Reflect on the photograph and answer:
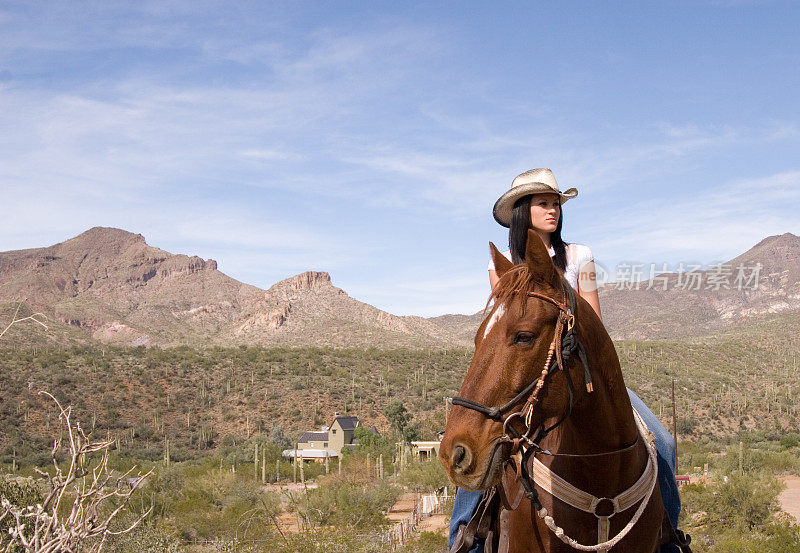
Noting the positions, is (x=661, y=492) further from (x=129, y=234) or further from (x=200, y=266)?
(x=129, y=234)

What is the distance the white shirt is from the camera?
3.75 meters

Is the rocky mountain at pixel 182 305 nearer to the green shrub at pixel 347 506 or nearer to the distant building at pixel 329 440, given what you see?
the distant building at pixel 329 440

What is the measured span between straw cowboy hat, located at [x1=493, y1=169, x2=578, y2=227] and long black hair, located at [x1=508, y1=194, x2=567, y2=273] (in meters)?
0.05

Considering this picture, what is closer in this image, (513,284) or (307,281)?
(513,284)

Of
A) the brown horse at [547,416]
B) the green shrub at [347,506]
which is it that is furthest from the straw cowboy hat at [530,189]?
the green shrub at [347,506]

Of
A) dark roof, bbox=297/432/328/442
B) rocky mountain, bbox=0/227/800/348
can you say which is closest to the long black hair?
dark roof, bbox=297/432/328/442

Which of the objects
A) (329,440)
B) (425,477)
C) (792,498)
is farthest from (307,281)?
(792,498)

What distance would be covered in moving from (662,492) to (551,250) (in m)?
1.39

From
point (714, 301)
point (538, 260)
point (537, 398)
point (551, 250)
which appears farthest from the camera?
point (714, 301)

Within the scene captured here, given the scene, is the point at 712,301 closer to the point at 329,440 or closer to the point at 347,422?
the point at 347,422

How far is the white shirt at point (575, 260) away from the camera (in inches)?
148

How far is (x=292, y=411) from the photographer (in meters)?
47.0

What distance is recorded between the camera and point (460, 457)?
8.01 ft

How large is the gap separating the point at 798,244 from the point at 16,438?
124 metres
